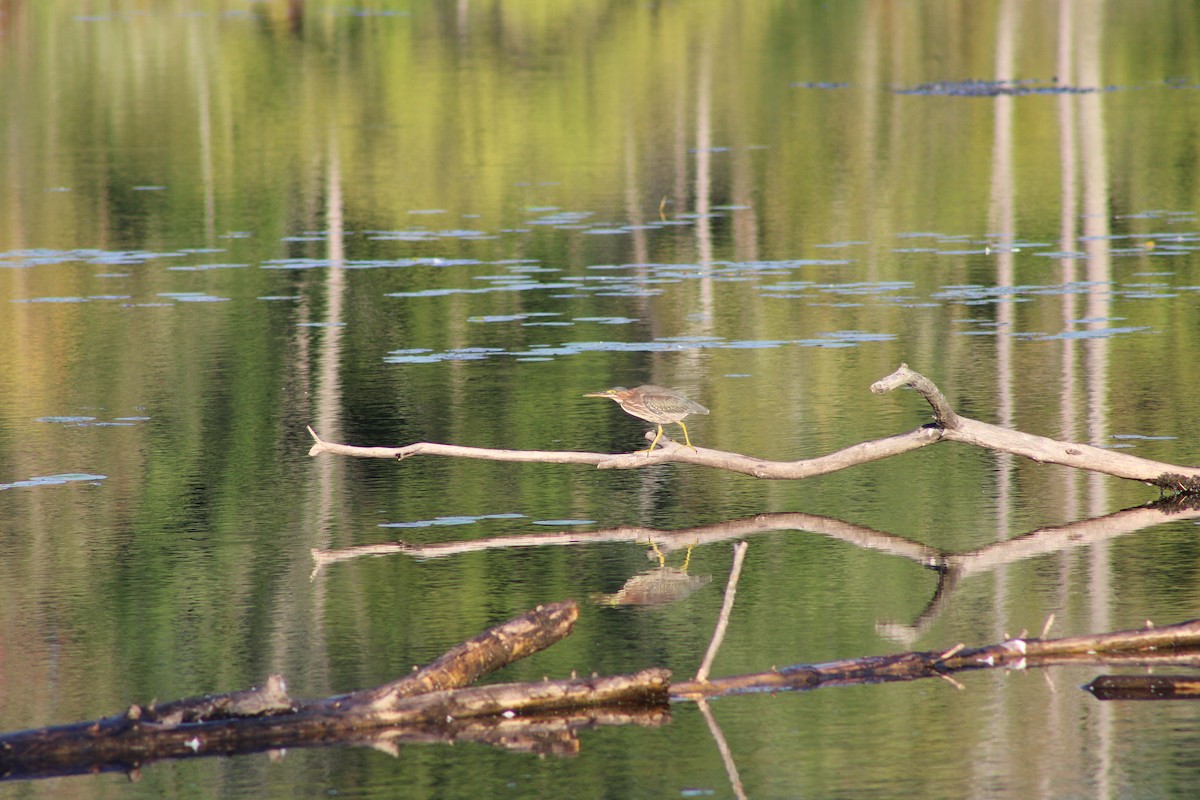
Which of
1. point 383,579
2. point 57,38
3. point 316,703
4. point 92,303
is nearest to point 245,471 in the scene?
point 383,579

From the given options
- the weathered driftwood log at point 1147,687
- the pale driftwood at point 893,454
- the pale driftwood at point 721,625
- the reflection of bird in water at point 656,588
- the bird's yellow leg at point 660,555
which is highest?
the pale driftwood at point 893,454

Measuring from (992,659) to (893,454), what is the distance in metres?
3.00

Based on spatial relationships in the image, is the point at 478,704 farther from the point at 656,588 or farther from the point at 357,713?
the point at 656,588

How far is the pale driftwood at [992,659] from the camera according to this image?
970cm

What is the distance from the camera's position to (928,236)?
25219 millimetres

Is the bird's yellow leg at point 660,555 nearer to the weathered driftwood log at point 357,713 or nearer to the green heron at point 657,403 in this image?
the green heron at point 657,403

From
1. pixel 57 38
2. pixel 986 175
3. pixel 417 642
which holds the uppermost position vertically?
pixel 57 38

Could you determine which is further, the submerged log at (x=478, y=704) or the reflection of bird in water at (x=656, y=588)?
the reflection of bird in water at (x=656, y=588)

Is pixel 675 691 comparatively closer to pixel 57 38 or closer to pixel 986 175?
pixel 986 175

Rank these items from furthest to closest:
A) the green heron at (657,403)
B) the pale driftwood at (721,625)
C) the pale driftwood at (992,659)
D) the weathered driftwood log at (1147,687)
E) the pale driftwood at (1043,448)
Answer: the green heron at (657,403), the pale driftwood at (1043,448), the pale driftwood at (992,659), the weathered driftwood log at (1147,687), the pale driftwood at (721,625)

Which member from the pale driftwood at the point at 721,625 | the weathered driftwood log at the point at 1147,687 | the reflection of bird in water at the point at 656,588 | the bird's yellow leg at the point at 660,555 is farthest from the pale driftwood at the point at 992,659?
the bird's yellow leg at the point at 660,555

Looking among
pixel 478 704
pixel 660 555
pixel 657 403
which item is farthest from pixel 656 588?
pixel 478 704

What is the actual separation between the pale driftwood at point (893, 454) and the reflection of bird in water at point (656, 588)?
974 mm

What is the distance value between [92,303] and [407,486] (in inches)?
338
